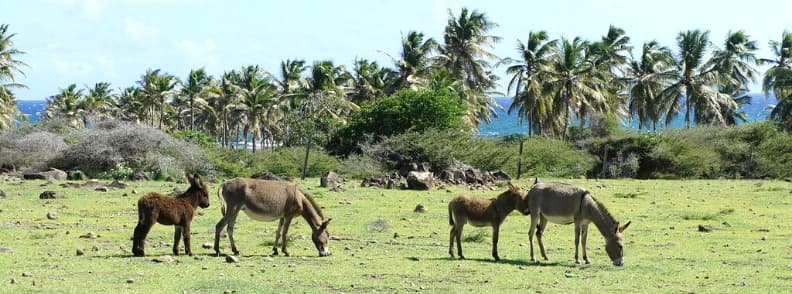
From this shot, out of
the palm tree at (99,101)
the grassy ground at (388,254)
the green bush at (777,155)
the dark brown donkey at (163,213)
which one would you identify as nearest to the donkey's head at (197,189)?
the dark brown donkey at (163,213)

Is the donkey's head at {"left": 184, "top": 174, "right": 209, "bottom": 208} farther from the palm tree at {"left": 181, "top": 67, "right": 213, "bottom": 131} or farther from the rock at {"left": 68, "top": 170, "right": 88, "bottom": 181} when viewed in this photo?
the palm tree at {"left": 181, "top": 67, "right": 213, "bottom": 131}

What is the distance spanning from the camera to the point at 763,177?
47594 millimetres

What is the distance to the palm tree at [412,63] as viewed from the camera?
70062 millimetres

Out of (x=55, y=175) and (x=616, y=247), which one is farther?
(x=55, y=175)

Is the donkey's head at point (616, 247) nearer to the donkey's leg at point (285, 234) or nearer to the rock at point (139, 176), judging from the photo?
the donkey's leg at point (285, 234)

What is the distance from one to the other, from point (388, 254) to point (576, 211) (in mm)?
3402

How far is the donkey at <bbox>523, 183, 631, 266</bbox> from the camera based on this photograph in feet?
48.6

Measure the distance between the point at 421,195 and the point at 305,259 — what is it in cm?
1629

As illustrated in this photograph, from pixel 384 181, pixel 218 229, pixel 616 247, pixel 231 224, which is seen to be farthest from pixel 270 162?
pixel 616 247

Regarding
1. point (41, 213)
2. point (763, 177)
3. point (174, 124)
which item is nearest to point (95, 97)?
point (174, 124)

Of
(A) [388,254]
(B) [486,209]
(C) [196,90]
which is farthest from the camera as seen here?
(C) [196,90]

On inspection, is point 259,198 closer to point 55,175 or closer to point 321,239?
point 321,239

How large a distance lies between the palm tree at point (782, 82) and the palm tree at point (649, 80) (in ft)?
26.0

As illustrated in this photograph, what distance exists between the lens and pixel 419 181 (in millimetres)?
33562
